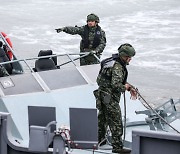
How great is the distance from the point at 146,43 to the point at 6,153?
44.7 ft

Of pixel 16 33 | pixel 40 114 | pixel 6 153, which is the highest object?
pixel 16 33

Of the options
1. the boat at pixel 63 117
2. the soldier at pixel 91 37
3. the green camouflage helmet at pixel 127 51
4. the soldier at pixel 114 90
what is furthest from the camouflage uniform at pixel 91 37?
the green camouflage helmet at pixel 127 51

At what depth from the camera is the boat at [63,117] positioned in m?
6.69


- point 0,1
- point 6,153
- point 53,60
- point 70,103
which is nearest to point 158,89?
point 53,60

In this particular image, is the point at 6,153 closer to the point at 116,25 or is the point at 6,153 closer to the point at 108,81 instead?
the point at 108,81

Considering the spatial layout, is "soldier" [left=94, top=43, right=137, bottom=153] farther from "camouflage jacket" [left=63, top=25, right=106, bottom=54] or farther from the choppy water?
the choppy water

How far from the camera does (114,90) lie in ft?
24.7

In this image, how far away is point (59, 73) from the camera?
897 centimetres

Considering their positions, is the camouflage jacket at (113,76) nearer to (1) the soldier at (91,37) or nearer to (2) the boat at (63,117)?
(2) the boat at (63,117)

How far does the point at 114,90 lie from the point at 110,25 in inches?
612

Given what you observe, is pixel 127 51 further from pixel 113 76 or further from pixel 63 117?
pixel 63 117

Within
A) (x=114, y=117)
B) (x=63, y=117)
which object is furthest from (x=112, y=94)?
(x=63, y=117)

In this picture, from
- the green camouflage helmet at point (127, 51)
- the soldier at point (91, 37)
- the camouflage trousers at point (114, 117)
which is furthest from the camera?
the soldier at point (91, 37)

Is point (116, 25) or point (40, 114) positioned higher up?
point (116, 25)
